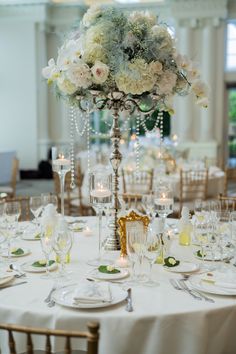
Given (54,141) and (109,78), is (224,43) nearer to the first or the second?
(54,141)

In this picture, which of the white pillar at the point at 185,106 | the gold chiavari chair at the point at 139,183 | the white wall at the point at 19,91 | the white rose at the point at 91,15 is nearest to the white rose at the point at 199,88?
the white rose at the point at 91,15

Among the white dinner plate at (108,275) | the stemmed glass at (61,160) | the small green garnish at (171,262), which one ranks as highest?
the stemmed glass at (61,160)

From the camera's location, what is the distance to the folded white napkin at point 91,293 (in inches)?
72.9

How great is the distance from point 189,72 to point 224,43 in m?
8.95

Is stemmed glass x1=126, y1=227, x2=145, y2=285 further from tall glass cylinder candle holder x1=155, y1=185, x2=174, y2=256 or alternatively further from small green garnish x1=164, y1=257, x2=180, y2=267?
tall glass cylinder candle holder x1=155, y1=185, x2=174, y2=256

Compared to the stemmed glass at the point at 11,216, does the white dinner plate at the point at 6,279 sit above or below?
below

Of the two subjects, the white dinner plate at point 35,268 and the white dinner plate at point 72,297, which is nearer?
the white dinner plate at point 72,297

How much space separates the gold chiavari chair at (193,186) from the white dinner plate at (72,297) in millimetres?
3497

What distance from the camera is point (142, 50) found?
251 cm

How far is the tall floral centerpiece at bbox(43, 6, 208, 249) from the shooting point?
2459 mm

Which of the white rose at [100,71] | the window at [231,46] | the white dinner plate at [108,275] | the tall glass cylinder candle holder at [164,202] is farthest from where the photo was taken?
the window at [231,46]

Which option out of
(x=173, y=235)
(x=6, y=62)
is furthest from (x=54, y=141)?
(x=173, y=235)

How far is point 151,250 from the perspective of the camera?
6.78 ft

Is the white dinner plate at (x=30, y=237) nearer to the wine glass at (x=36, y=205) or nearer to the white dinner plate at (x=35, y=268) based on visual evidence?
the wine glass at (x=36, y=205)
